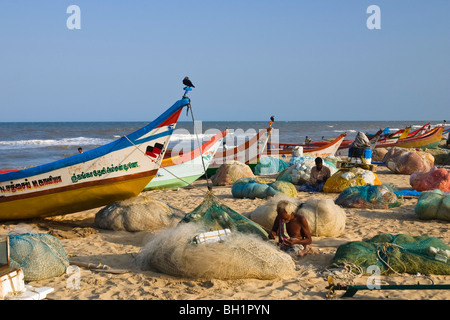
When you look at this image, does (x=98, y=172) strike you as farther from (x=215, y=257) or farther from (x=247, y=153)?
(x=247, y=153)

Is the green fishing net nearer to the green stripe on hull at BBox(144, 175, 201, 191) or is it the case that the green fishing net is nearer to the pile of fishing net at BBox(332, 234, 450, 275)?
the pile of fishing net at BBox(332, 234, 450, 275)

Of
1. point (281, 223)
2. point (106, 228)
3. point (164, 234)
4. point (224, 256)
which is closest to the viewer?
point (224, 256)

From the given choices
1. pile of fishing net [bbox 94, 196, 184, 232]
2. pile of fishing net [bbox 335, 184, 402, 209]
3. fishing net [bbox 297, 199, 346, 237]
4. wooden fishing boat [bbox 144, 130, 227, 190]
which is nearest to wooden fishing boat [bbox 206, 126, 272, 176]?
wooden fishing boat [bbox 144, 130, 227, 190]

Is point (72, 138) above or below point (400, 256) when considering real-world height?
above

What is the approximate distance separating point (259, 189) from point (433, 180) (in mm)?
Answer: 4204

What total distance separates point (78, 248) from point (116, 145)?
78.4 inches

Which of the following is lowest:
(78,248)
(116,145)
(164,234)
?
(78,248)

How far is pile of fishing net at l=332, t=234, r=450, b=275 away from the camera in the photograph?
16.3 ft

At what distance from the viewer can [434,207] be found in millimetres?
7617

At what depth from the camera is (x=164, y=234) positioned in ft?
17.5

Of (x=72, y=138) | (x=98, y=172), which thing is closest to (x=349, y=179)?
(x=98, y=172)

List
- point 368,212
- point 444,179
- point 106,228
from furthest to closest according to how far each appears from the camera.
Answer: point 444,179, point 368,212, point 106,228
